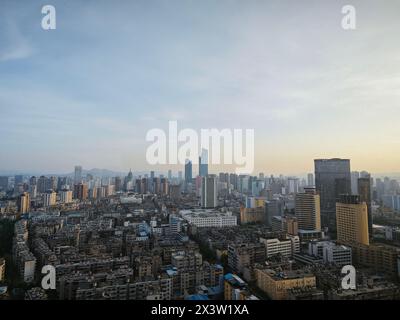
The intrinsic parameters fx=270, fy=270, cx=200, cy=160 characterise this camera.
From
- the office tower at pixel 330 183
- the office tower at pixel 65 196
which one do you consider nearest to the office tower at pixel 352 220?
the office tower at pixel 330 183

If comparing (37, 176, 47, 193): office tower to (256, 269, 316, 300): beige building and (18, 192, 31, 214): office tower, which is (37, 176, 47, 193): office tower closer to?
(18, 192, 31, 214): office tower

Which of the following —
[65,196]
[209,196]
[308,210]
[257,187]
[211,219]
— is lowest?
[211,219]

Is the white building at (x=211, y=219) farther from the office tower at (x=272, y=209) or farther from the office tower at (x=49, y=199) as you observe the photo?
the office tower at (x=49, y=199)

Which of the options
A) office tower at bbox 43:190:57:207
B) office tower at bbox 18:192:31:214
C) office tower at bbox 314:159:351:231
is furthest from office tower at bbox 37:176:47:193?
office tower at bbox 314:159:351:231

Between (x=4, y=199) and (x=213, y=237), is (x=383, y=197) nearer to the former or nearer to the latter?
(x=213, y=237)

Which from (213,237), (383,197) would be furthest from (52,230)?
(383,197)

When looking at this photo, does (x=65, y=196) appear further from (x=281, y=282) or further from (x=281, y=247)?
(x=281, y=282)

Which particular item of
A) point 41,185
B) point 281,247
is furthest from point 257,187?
point 41,185
